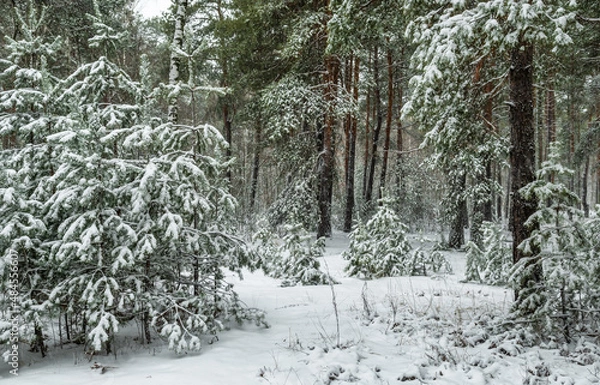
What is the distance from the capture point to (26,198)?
178 inches

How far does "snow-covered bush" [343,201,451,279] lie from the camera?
9.52 meters

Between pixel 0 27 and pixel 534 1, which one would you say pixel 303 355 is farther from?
pixel 0 27

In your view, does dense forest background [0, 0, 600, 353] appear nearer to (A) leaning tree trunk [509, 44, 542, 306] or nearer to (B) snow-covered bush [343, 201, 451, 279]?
(A) leaning tree trunk [509, 44, 542, 306]

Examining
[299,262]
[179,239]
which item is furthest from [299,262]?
[179,239]

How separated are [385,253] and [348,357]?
570cm

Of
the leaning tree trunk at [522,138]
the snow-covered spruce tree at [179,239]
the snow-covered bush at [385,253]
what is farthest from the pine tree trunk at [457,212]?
the snow-covered spruce tree at [179,239]

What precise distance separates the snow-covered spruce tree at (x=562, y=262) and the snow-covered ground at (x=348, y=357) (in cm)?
36

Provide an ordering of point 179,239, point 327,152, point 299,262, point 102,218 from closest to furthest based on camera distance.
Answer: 1. point 102,218
2. point 179,239
3. point 299,262
4. point 327,152

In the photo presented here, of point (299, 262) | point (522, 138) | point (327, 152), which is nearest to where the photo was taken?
point (522, 138)

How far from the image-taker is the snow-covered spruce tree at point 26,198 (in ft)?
13.1

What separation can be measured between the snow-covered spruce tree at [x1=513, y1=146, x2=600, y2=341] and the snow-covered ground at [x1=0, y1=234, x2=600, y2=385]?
0.36 metres

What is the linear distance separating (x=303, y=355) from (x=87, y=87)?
4.52 meters

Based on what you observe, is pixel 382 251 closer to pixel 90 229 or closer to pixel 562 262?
pixel 562 262

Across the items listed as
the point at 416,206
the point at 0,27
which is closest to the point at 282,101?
the point at 0,27
